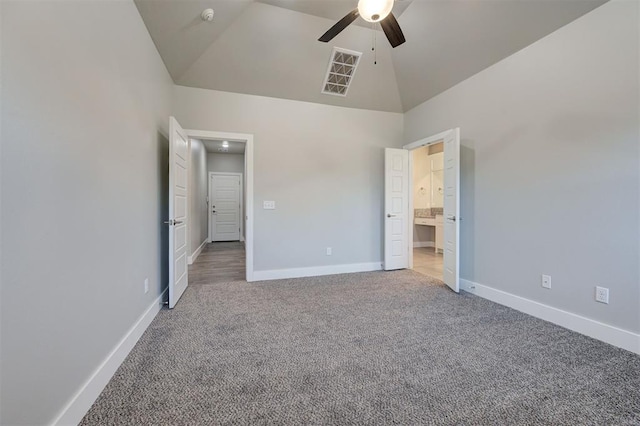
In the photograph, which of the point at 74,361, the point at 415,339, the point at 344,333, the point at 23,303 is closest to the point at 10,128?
the point at 23,303

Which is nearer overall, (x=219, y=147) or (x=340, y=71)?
(x=340, y=71)

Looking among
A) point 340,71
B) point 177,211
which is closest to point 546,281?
point 340,71

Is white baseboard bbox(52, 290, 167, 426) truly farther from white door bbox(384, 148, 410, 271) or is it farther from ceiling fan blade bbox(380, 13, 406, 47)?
white door bbox(384, 148, 410, 271)

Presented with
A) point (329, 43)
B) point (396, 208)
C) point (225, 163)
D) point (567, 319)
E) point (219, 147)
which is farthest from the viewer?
point (225, 163)

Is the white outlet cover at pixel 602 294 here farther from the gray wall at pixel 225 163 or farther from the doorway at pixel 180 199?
the gray wall at pixel 225 163

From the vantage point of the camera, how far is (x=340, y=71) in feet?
12.4

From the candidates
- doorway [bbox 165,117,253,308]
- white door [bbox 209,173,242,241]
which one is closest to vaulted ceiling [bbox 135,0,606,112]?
doorway [bbox 165,117,253,308]

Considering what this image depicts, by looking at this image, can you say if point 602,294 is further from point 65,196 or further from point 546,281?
point 65,196

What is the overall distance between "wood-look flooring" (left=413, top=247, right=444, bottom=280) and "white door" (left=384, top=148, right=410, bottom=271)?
0.41 meters

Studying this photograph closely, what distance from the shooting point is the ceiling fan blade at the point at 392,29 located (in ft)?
7.11

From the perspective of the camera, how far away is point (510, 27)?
2656 mm

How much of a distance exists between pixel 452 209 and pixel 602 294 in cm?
155

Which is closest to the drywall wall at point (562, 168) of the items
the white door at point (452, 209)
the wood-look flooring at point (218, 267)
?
the white door at point (452, 209)

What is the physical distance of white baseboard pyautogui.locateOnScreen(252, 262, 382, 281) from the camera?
3930 millimetres
